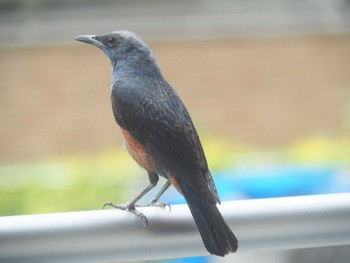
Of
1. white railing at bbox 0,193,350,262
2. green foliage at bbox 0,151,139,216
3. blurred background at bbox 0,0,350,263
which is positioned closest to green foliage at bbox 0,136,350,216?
green foliage at bbox 0,151,139,216

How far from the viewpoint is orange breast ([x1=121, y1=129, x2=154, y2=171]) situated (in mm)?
2191

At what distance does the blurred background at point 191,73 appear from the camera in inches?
369

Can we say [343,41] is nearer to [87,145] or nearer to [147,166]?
[87,145]

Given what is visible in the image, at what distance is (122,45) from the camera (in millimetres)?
2365

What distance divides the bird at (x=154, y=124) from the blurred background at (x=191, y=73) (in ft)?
19.8

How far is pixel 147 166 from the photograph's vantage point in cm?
225

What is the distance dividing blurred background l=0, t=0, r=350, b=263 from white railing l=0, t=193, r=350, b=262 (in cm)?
680

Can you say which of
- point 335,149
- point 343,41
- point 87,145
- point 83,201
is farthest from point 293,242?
point 343,41

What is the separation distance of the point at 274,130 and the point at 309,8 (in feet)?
9.47

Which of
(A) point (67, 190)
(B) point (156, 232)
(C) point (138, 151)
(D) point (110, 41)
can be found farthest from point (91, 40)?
(A) point (67, 190)

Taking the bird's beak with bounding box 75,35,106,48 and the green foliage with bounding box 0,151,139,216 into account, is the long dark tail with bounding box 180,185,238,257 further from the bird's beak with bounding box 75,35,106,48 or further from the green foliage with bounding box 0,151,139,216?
the green foliage with bounding box 0,151,139,216

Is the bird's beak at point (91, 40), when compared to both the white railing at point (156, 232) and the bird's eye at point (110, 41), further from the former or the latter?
the white railing at point (156, 232)

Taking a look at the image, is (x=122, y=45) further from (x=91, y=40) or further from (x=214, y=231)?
(x=214, y=231)

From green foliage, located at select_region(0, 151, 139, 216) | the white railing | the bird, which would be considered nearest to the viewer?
the white railing
